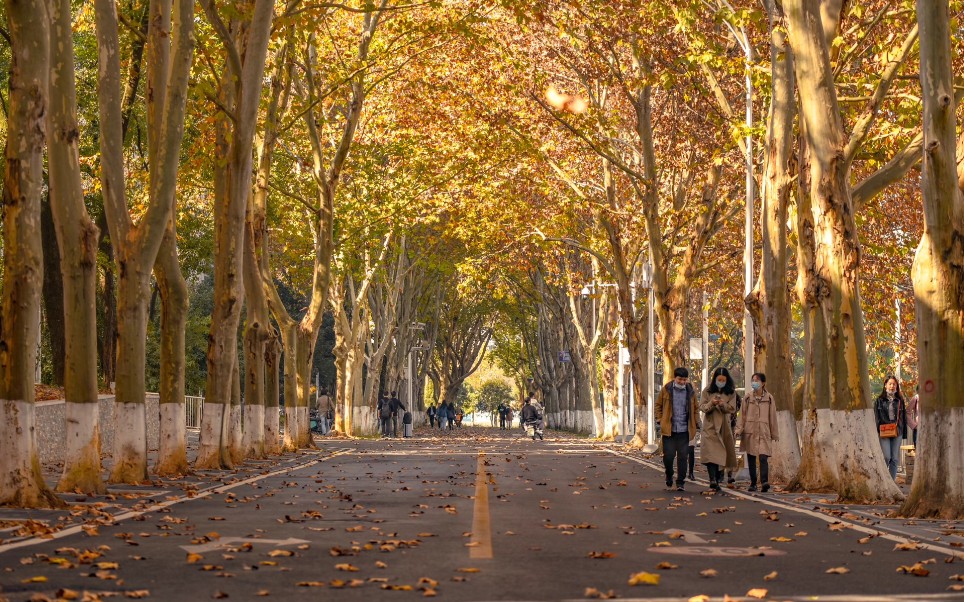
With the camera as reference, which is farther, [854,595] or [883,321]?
[883,321]

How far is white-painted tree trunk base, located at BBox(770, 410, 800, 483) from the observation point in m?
24.0

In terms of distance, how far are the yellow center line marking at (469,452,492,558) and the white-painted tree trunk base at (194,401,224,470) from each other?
590 centimetres

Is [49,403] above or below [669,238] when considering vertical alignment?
below

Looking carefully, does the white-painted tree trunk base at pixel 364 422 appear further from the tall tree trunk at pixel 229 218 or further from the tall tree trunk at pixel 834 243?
the tall tree trunk at pixel 834 243

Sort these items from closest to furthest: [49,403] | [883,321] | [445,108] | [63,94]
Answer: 1. [63,94]
2. [49,403]
3. [883,321]
4. [445,108]

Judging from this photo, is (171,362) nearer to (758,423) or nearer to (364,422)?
(758,423)

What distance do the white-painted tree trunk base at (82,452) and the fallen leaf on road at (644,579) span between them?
414 inches

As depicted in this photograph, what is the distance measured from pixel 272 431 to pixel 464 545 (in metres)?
22.2

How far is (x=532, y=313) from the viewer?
77688mm

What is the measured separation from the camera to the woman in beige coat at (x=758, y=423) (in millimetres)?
22812

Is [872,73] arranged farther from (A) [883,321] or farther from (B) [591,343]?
(B) [591,343]

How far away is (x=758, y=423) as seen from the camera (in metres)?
23.0

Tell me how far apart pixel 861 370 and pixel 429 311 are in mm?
53302

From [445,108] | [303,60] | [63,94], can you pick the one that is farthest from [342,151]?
[63,94]
